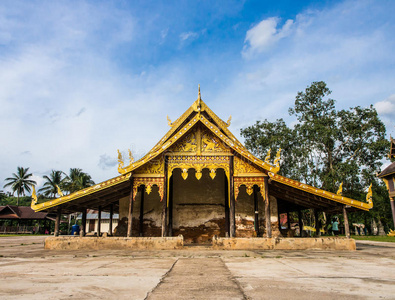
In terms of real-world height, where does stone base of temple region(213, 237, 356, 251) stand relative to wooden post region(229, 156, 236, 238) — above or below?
below

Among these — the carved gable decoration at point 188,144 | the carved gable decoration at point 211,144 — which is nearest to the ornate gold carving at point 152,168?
the carved gable decoration at point 188,144

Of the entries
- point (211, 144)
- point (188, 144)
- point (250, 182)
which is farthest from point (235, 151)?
point (188, 144)

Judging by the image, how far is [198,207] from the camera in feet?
42.7

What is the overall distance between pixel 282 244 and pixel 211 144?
4.40m

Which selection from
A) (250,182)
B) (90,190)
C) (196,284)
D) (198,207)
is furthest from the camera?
(198,207)

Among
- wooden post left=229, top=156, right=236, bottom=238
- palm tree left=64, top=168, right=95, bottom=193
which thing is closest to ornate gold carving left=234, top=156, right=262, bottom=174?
wooden post left=229, top=156, right=236, bottom=238

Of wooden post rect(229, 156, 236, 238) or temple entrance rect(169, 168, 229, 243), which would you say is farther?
temple entrance rect(169, 168, 229, 243)

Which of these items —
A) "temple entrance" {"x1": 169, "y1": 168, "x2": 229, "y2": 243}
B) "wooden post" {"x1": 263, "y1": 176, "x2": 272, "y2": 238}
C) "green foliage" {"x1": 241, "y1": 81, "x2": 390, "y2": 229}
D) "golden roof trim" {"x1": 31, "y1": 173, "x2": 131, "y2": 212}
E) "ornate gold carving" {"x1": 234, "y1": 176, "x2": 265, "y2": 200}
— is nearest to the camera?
"wooden post" {"x1": 263, "y1": 176, "x2": 272, "y2": 238}

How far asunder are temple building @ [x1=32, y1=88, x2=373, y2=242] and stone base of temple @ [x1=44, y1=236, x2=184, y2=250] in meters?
0.71

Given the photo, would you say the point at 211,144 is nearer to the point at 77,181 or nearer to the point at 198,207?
the point at 198,207

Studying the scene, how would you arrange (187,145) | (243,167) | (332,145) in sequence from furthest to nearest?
(332,145), (187,145), (243,167)

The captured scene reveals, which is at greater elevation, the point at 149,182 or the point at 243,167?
the point at 243,167

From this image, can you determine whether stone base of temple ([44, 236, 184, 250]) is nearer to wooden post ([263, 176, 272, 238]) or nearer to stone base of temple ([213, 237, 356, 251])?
stone base of temple ([213, 237, 356, 251])

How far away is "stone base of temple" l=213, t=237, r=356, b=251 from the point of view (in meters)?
9.35
